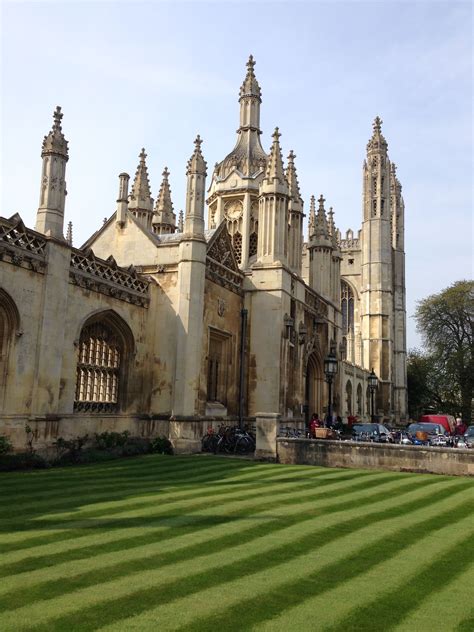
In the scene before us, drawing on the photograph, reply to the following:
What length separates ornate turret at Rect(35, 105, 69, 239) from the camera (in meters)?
14.9

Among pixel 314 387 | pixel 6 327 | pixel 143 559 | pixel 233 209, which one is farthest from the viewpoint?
pixel 233 209

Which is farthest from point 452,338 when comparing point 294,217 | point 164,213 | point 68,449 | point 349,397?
point 68,449

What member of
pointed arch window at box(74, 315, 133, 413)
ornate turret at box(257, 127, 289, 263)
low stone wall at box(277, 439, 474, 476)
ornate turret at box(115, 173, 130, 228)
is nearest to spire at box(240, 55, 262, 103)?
ornate turret at box(257, 127, 289, 263)

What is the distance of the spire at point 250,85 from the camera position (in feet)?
101

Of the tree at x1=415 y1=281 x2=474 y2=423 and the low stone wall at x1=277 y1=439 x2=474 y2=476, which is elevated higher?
the tree at x1=415 y1=281 x2=474 y2=423

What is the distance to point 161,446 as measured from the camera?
17656 mm

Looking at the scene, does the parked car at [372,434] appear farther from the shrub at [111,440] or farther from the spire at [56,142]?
the spire at [56,142]

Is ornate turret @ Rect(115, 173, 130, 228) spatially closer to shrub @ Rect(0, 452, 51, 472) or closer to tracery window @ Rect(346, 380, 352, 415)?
shrub @ Rect(0, 452, 51, 472)

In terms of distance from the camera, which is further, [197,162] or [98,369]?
[197,162]

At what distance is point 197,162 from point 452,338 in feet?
133

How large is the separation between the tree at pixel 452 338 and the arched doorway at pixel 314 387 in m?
27.5

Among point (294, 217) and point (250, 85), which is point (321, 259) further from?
point (250, 85)

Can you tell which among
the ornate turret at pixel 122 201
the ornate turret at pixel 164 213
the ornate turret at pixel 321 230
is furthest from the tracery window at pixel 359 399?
the ornate turret at pixel 122 201

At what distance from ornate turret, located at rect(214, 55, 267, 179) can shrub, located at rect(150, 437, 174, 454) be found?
1709cm
